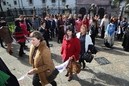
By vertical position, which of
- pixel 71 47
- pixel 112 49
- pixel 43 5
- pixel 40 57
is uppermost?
pixel 40 57

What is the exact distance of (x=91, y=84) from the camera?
238 inches

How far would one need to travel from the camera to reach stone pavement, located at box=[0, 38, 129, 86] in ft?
20.3

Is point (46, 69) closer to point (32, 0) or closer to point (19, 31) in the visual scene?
point (19, 31)

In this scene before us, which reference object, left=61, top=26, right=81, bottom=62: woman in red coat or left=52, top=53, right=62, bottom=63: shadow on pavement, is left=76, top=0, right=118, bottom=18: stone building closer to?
left=52, top=53, right=62, bottom=63: shadow on pavement

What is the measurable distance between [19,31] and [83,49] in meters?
3.52

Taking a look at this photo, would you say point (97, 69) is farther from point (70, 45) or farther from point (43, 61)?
point (43, 61)

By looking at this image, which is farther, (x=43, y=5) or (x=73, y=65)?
(x=43, y=5)

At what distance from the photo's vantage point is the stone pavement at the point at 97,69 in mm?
6195

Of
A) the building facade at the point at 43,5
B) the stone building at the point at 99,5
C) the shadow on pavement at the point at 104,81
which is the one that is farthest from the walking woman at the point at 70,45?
the building facade at the point at 43,5

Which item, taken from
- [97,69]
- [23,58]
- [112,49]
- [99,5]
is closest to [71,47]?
[97,69]

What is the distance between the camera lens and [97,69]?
7191 millimetres

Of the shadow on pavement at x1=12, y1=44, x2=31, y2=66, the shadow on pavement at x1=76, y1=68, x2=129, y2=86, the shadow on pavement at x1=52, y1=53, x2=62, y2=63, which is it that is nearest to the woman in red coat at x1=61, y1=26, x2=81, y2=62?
the shadow on pavement at x1=76, y1=68, x2=129, y2=86

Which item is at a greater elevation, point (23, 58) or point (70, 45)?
point (70, 45)

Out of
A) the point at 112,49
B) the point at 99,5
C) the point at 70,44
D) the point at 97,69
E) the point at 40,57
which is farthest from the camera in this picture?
the point at 99,5
